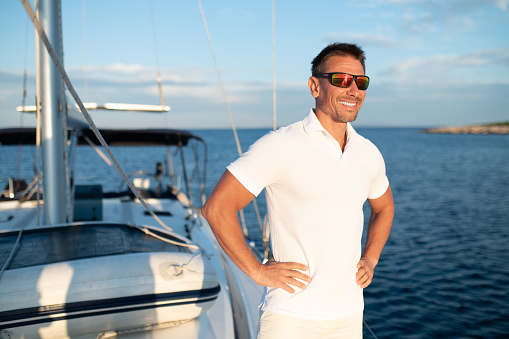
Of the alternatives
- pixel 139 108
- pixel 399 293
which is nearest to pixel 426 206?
pixel 399 293

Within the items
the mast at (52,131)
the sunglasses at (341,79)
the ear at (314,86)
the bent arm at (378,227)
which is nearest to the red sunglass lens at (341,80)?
the sunglasses at (341,79)

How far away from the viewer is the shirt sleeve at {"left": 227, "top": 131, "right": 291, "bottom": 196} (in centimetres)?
172

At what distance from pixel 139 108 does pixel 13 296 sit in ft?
19.1

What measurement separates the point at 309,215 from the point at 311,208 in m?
0.03

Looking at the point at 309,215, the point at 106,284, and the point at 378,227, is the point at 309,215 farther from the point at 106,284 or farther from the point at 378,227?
the point at 106,284

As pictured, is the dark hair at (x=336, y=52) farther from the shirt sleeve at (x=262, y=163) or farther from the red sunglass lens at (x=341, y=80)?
the shirt sleeve at (x=262, y=163)

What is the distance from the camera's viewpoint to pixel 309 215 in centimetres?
182

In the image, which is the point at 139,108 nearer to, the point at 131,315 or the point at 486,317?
the point at 131,315

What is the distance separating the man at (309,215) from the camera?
1.76m

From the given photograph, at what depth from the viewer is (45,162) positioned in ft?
12.8

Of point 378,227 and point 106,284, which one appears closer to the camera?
point 378,227

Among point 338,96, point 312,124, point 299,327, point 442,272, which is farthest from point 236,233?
point 442,272

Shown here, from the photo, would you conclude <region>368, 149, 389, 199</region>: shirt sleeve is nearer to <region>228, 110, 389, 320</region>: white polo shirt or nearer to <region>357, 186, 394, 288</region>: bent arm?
<region>357, 186, 394, 288</region>: bent arm

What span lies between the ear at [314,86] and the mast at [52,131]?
2851 millimetres
